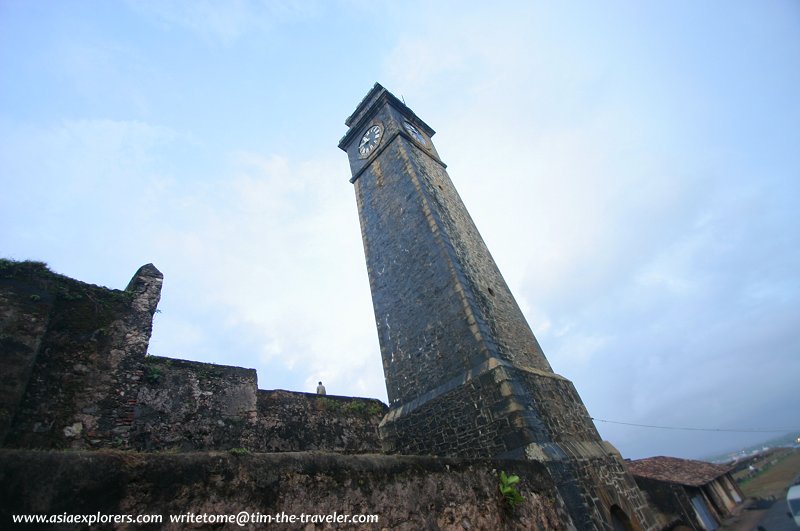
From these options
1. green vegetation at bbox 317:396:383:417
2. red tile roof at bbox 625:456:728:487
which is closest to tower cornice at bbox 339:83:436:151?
green vegetation at bbox 317:396:383:417

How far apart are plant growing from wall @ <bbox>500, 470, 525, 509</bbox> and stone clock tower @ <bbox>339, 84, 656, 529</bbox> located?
5.82ft

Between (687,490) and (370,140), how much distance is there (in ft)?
77.2

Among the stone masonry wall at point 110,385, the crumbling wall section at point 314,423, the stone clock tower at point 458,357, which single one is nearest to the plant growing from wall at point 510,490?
the stone clock tower at point 458,357

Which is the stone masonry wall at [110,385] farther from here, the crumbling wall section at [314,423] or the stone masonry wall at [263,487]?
the stone masonry wall at [263,487]

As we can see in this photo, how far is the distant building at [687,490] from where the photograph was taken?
714 inches

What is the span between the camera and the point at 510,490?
546cm

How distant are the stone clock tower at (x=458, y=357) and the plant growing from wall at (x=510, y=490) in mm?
1774

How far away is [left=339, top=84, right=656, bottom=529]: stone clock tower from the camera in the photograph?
7.76m

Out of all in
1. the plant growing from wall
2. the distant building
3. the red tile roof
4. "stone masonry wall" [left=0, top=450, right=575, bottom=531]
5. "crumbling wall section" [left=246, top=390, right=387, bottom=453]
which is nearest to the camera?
"stone masonry wall" [left=0, top=450, right=575, bottom=531]

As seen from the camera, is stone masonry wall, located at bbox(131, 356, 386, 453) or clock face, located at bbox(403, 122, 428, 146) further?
clock face, located at bbox(403, 122, 428, 146)

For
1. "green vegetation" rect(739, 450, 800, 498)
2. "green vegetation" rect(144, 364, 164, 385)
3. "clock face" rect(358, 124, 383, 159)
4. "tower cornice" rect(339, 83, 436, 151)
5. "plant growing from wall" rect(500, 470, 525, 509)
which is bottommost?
"green vegetation" rect(739, 450, 800, 498)

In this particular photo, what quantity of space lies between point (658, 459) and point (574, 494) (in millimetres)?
24301

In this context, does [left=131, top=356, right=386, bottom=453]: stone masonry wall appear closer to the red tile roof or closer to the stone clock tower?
the stone clock tower

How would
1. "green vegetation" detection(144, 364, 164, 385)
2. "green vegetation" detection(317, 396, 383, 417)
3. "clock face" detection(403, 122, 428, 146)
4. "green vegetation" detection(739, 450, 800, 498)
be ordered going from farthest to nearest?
"green vegetation" detection(739, 450, 800, 498), "clock face" detection(403, 122, 428, 146), "green vegetation" detection(317, 396, 383, 417), "green vegetation" detection(144, 364, 164, 385)
